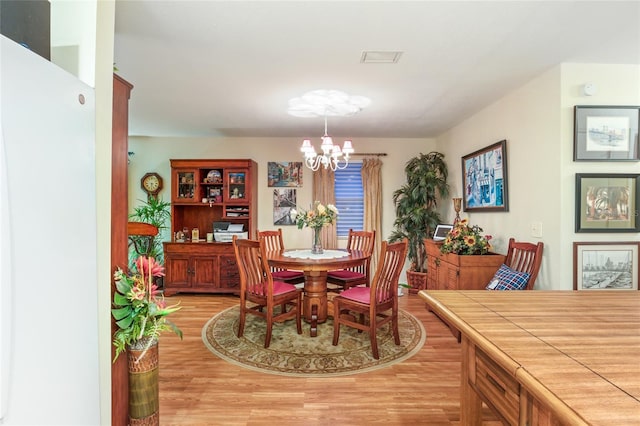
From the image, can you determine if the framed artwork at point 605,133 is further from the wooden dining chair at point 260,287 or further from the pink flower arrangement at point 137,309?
the pink flower arrangement at point 137,309

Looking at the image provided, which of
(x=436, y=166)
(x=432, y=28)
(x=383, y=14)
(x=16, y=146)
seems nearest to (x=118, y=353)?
(x=16, y=146)

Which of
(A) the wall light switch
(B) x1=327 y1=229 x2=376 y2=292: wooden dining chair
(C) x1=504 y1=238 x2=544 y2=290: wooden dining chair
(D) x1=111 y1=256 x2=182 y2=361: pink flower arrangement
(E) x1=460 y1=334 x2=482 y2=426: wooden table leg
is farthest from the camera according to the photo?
(B) x1=327 y1=229 x2=376 y2=292: wooden dining chair

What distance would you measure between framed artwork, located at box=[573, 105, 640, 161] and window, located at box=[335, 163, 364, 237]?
3089 millimetres

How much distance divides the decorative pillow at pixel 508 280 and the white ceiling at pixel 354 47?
1.80 metres

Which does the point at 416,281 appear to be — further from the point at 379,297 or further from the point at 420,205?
the point at 379,297

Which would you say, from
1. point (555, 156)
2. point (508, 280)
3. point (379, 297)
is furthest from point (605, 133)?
point (379, 297)

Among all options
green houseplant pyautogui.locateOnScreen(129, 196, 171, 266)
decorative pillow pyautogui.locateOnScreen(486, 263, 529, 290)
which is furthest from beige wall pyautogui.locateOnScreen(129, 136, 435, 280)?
decorative pillow pyautogui.locateOnScreen(486, 263, 529, 290)

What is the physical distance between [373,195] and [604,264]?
10.1 feet

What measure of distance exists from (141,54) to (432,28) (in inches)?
85.7

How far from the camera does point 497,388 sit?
3.47 ft

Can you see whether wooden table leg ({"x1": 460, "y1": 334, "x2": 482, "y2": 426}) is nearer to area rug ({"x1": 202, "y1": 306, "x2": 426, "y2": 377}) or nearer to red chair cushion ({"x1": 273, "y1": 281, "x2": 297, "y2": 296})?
area rug ({"x1": 202, "y1": 306, "x2": 426, "y2": 377})

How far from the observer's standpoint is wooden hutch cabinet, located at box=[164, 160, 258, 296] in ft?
15.0

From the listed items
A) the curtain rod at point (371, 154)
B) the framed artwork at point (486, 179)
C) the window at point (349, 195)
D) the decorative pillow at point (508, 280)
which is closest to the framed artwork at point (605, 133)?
the framed artwork at point (486, 179)

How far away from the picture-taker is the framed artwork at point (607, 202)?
259 cm
